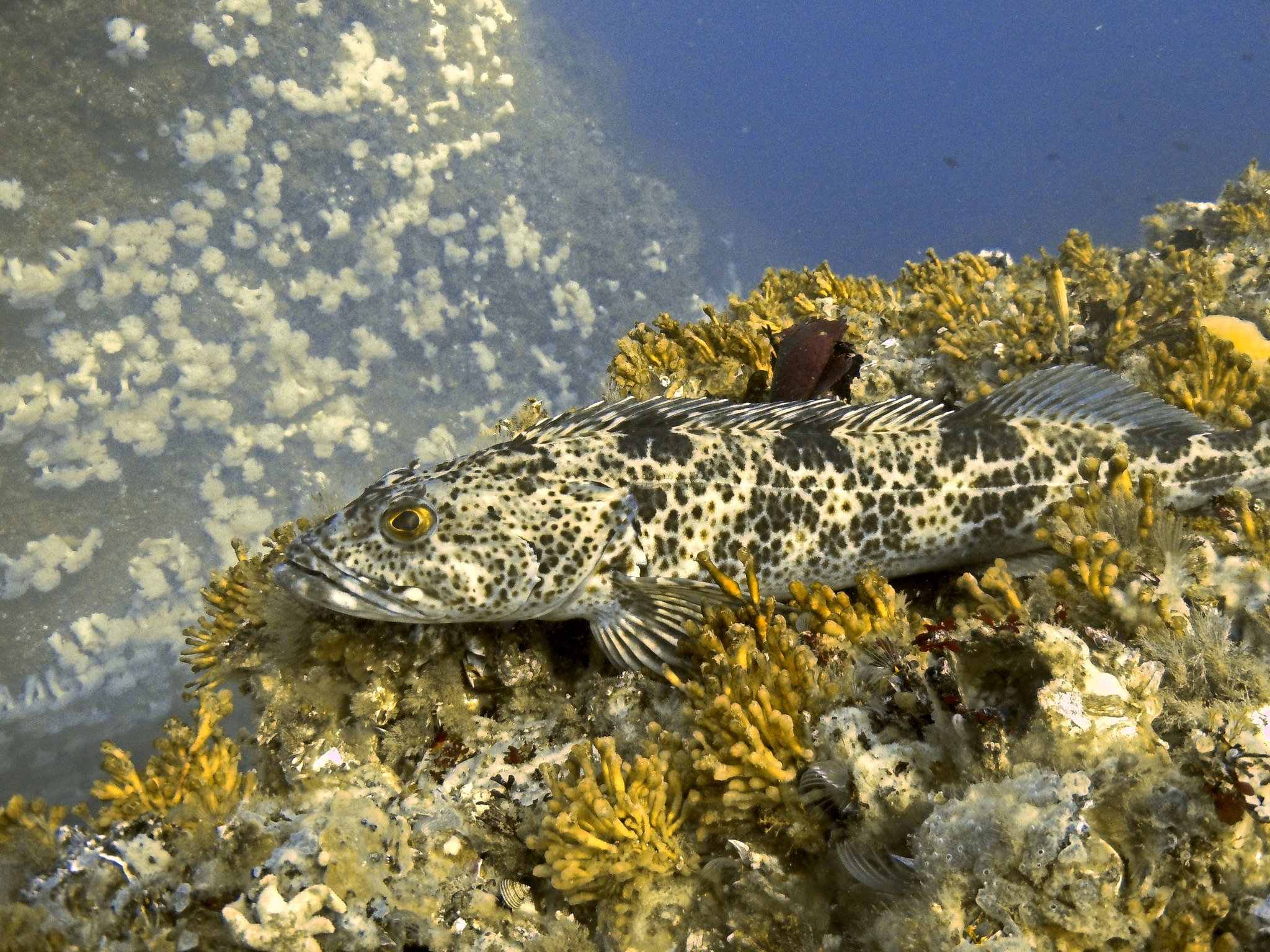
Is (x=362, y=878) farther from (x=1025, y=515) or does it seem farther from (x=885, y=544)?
(x=1025, y=515)

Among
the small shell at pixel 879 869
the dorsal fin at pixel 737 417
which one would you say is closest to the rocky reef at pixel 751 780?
the small shell at pixel 879 869

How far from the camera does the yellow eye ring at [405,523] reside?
11.6 feet

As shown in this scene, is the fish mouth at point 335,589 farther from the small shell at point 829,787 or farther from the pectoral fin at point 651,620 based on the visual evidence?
the small shell at point 829,787

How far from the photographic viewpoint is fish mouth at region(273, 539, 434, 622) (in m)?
3.45

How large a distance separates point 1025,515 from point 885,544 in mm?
825

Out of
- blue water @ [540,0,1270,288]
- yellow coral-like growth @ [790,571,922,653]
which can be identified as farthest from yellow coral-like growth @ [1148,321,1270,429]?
blue water @ [540,0,1270,288]

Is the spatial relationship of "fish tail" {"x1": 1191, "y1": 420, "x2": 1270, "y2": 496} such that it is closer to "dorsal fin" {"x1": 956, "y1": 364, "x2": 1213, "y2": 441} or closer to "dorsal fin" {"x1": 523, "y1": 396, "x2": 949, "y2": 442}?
"dorsal fin" {"x1": 956, "y1": 364, "x2": 1213, "y2": 441}

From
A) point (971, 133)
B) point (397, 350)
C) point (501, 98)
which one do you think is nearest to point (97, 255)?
point (397, 350)

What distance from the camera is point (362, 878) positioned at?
8.46ft

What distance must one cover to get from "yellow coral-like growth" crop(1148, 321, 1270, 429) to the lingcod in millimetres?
580

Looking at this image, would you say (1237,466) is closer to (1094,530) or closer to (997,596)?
(1094,530)

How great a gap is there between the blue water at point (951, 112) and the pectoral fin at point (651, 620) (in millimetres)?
70740

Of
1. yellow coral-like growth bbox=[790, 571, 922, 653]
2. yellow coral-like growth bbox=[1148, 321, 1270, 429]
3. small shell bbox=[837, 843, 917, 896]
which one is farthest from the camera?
yellow coral-like growth bbox=[1148, 321, 1270, 429]

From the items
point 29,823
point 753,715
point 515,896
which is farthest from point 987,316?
point 29,823
